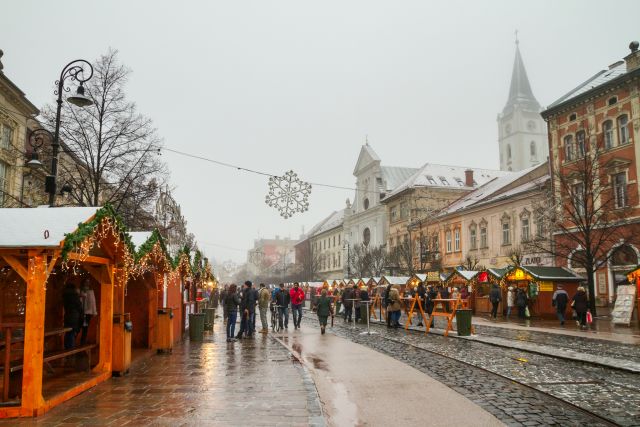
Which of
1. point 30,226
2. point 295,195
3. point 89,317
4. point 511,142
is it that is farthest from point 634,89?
point 511,142

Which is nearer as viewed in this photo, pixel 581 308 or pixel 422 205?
pixel 581 308

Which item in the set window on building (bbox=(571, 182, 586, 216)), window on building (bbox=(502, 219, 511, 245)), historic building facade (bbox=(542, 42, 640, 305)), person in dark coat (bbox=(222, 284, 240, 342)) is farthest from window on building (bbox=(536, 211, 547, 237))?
person in dark coat (bbox=(222, 284, 240, 342))

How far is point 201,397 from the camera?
8422 millimetres

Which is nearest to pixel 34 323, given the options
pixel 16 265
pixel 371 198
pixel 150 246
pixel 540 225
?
pixel 16 265

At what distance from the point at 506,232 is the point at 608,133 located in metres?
12.3

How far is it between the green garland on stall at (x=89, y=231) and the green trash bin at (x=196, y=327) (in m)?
7.60

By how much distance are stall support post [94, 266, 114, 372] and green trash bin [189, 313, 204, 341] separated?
7.14 metres

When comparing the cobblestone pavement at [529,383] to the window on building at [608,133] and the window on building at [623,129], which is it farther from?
the window on building at [608,133]

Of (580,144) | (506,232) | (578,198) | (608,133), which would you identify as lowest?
(506,232)

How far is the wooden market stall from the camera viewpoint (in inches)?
538

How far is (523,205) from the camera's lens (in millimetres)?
41188

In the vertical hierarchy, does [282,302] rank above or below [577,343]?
above

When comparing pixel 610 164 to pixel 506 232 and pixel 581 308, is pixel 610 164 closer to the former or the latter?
pixel 581 308

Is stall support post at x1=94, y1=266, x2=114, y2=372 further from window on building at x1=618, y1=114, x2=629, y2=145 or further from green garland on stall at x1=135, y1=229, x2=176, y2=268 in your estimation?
window on building at x1=618, y1=114, x2=629, y2=145
